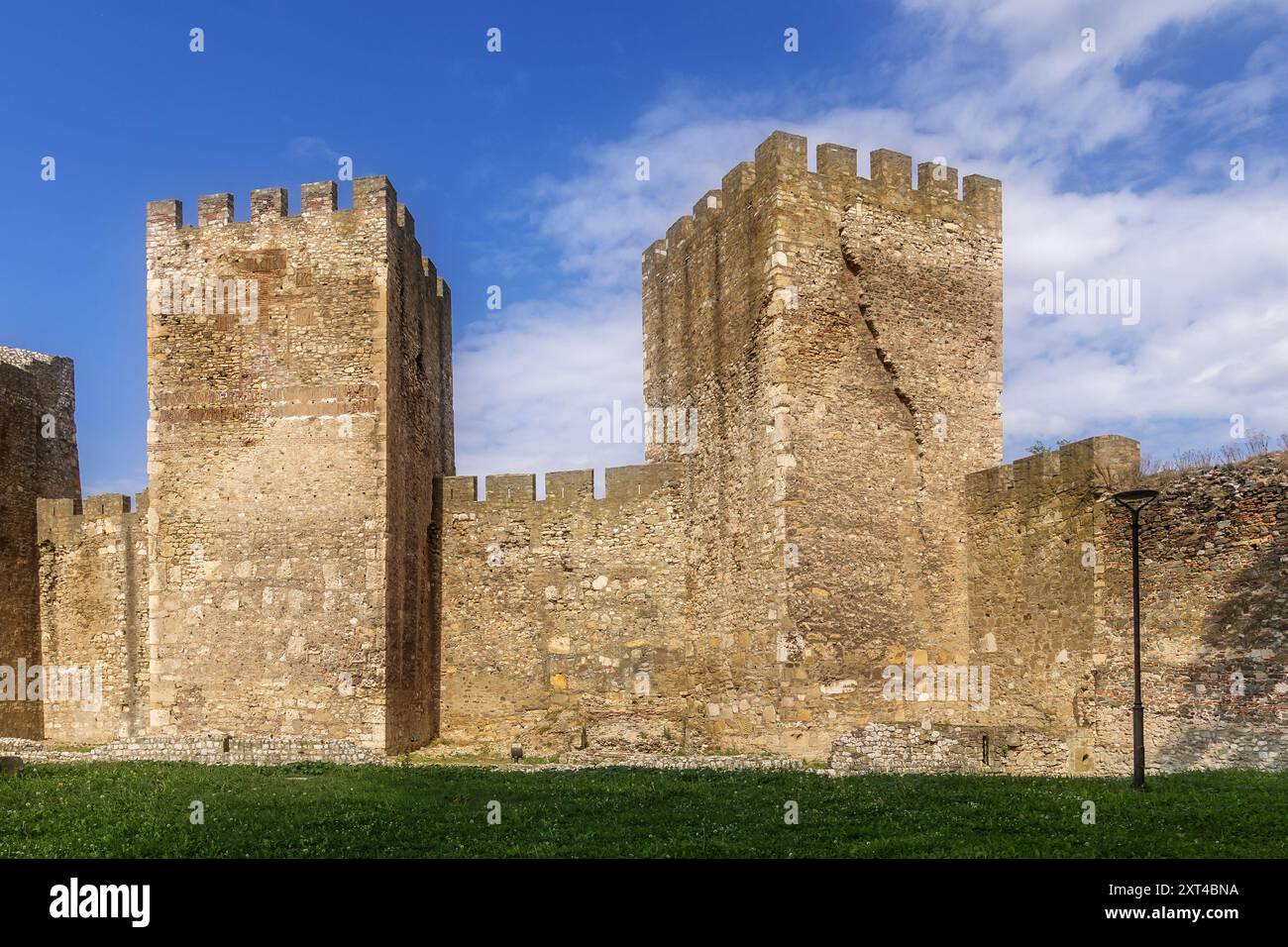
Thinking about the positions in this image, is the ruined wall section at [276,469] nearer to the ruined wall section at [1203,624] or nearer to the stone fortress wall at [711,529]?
the stone fortress wall at [711,529]

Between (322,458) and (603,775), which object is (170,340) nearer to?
(322,458)

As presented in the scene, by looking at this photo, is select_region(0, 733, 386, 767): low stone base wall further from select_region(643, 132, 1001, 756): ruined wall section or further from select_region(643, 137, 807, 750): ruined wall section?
select_region(643, 132, 1001, 756): ruined wall section

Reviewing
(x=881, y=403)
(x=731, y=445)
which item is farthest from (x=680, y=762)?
(x=881, y=403)

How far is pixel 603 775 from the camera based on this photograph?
51.0ft

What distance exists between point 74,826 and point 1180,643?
13802 mm

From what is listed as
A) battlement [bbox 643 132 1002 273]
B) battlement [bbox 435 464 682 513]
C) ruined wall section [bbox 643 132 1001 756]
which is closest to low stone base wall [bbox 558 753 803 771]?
ruined wall section [bbox 643 132 1001 756]

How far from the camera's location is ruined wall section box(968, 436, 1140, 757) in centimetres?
1684

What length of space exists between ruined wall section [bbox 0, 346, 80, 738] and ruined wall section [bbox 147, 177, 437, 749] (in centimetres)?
568

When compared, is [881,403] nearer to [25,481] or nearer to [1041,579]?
[1041,579]

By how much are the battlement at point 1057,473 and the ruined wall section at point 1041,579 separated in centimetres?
2

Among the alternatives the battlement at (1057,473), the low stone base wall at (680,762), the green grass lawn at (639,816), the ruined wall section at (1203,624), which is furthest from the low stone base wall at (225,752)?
the ruined wall section at (1203,624)

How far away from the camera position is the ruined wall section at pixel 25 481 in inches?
930
